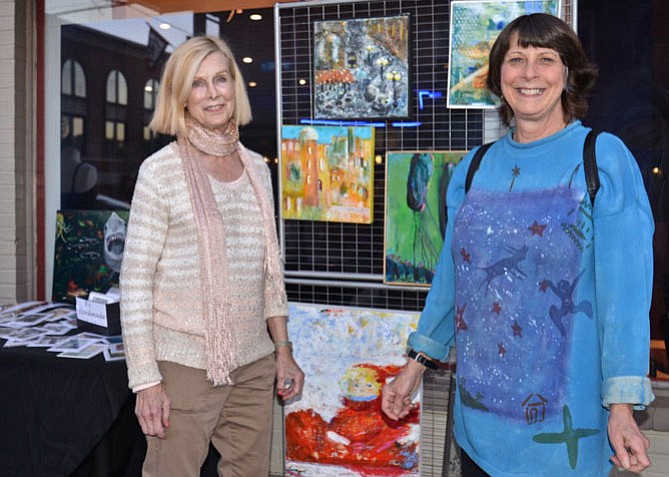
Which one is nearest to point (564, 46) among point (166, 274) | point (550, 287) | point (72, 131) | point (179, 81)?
point (550, 287)

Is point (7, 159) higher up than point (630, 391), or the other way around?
point (7, 159)

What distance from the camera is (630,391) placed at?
133 cm

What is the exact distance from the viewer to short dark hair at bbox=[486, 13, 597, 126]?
1.50 m

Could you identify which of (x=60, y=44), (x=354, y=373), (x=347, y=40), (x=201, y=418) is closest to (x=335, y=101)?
(x=347, y=40)

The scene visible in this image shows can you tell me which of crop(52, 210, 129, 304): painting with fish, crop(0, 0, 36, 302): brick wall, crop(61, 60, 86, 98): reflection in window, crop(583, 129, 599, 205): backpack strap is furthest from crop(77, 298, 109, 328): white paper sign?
crop(583, 129, 599, 205): backpack strap

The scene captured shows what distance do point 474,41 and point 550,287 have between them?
1.53 meters

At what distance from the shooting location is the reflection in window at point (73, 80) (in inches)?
144

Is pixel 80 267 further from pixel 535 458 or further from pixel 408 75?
pixel 535 458

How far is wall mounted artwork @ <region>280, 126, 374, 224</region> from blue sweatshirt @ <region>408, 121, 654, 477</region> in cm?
135

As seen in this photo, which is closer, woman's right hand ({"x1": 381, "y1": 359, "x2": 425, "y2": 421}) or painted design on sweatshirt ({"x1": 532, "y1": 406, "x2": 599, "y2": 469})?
painted design on sweatshirt ({"x1": 532, "y1": 406, "x2": 599, "y2": 469})

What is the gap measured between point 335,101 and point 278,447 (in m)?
1.69

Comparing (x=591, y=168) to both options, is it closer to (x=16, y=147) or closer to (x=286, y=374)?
(x=286, y=374)

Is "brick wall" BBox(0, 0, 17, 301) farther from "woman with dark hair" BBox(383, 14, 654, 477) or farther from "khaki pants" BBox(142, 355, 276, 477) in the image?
"woman with dark hair" BBox(383, 14, 654, 477)

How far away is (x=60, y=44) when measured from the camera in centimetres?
368
